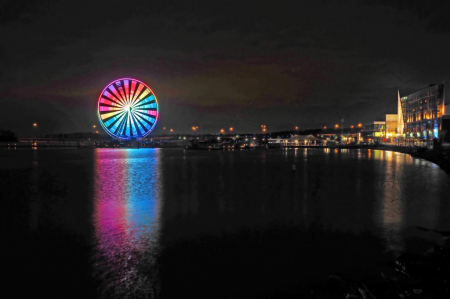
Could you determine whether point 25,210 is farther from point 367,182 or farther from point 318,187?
point 367,182

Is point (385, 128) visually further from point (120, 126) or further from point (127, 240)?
point (127, 240)

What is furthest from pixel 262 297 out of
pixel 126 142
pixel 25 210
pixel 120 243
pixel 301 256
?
pixel 126 142

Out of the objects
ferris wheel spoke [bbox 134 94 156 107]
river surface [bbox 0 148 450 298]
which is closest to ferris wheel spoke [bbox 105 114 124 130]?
ferris wheel spoke [bbox 134 94 156 107]

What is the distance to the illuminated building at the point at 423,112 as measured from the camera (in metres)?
76.2

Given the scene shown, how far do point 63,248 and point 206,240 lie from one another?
3332mm

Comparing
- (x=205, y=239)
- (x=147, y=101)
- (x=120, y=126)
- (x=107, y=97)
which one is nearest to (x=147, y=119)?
(x=147, y=101)

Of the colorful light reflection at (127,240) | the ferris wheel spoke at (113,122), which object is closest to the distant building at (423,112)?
the ferris wheel spoke at (113,122)

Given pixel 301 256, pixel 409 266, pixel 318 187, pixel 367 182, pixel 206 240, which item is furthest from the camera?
pixel 367 182

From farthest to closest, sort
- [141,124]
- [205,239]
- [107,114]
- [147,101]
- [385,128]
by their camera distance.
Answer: [385,128], [141,124], [147,101], [107,114], [205,239]

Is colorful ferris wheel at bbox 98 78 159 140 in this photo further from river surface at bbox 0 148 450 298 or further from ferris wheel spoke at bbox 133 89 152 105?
river surface at bbox 0 148 450 298

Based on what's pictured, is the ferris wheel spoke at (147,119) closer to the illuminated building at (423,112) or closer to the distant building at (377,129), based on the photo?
the illuminated building at (423,112)

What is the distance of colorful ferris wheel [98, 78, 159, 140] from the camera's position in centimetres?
7106

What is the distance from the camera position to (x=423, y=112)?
84.1 meters

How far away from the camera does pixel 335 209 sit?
12.5 meters
